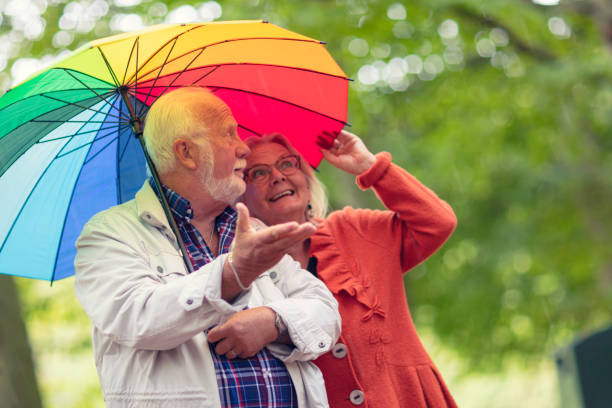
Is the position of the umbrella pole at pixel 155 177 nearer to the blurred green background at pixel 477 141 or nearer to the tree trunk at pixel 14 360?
the tree trunk at pixel 14 360

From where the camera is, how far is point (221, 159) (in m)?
2.73

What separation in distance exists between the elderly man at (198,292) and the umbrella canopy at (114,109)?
0.21m

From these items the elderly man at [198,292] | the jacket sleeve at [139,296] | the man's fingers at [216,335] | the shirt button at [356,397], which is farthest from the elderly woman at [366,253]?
the jacket sleeve at [139,296]

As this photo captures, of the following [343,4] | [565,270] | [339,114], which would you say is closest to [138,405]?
[339,114]

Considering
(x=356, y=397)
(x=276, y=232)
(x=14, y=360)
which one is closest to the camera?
(x=276, y=232)

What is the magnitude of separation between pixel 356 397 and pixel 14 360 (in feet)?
9.14

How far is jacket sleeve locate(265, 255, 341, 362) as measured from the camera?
2.45 meters

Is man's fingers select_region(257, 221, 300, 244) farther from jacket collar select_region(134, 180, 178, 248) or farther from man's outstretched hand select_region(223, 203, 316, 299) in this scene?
jacket collar select_region(134, 180, 178, 248)

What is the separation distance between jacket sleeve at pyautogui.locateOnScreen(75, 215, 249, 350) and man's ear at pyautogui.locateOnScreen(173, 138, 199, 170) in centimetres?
39

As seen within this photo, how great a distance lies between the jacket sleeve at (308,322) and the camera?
2.45m

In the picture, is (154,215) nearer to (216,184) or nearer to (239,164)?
(216,184)

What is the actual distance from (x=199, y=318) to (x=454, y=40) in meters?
7.33

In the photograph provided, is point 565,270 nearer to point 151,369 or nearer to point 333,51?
point 333,51

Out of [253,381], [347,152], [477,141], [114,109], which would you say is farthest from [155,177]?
[477,141]
